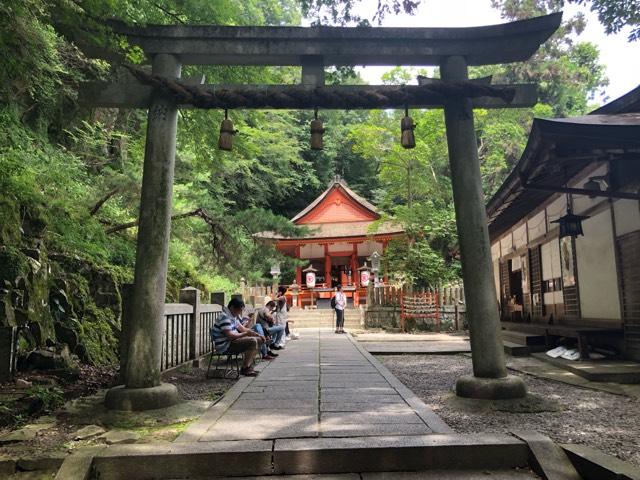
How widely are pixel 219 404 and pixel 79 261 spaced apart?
4453 millimetres

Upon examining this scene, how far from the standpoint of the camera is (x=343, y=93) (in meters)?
5.65

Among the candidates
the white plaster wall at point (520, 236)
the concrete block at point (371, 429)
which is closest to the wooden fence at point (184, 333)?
the concrete block at point (371, 429)

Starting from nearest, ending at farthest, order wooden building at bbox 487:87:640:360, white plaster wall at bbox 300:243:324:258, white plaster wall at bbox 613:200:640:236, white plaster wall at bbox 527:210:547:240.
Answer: wooden building at bbox 487:87:640:360 < white plaster wall at bbox 613:200:640:236 < white plaster wall at bbox 527:210:547:240 < white plaster wall at bbox 300:243:324:258

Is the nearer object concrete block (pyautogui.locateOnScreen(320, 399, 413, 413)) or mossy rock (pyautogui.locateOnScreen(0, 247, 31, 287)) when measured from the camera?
concrete block (pyautogui.locateOnScreen(320, 399, 413, 413))

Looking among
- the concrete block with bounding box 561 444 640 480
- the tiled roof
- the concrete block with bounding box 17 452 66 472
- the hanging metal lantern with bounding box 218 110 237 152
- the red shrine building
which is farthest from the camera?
the red shrine building

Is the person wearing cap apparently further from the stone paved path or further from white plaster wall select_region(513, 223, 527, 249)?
white plaster wall select_region(513, 223, 527, 249)

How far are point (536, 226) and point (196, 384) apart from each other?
30.7 ft

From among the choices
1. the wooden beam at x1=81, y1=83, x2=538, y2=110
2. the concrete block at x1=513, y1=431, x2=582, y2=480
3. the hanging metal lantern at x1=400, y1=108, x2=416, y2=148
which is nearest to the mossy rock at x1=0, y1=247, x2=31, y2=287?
the wooden beam at x1=81, y1=83, x2=538, y2=110

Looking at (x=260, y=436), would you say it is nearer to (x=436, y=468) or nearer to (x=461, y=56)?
(x=436, y=468)

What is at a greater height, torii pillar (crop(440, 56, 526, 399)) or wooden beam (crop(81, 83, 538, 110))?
wooden beam (crop(81, 83, 538, 110))

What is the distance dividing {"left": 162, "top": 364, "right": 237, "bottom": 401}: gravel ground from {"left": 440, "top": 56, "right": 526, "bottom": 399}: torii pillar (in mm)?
3136

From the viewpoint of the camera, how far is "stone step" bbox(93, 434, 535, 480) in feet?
11.2

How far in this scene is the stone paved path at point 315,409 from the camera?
404 cm

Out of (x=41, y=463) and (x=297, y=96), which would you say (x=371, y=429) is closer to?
(x=41, y=463)
